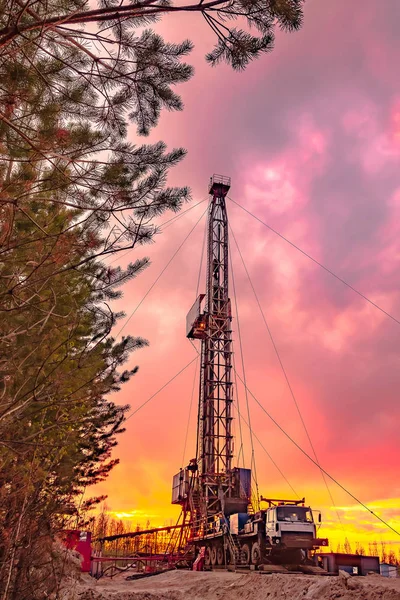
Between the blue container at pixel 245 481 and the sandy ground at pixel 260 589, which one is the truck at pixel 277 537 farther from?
the blue container at pixel 245 481

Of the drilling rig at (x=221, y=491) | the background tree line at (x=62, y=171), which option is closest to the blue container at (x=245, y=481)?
the drilling rig at (x=221, y=491)

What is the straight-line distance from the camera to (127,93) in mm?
6777

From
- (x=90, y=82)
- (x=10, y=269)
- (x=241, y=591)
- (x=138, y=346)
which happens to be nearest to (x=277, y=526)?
(x=241, y=591)

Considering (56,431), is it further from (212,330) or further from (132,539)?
(132,539)

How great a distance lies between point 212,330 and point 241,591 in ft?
66.2

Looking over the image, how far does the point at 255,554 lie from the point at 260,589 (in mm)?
5569

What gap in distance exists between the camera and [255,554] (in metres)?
19.7

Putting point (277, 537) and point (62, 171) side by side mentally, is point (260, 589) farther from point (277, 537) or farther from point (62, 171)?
point (62, 171)

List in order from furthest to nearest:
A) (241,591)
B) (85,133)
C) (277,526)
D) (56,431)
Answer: (277,526), (241,591), (56,431), (85,133)

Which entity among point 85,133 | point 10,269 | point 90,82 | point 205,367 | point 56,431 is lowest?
point 56,431

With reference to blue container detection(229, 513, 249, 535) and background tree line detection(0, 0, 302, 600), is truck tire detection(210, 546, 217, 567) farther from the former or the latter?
background tree line detection(0, 0, 302, 600)

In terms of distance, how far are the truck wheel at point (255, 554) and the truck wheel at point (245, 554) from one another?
0.66m

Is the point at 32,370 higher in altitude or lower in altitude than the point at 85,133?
lower

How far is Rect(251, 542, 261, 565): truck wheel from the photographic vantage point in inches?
763
